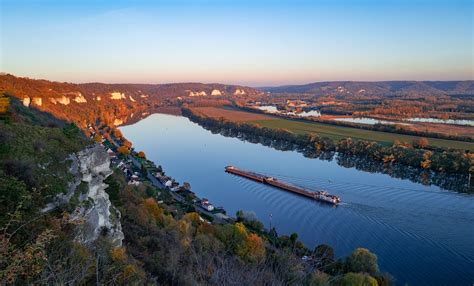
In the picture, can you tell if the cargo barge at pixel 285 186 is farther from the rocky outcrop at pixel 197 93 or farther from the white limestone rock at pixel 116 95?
the rocky outcrop at pixel 197 93

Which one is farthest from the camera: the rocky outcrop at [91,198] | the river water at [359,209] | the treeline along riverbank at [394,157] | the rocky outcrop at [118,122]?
the rocky outcrop at [118,122]

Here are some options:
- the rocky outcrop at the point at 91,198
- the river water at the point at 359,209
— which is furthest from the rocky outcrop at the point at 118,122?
the rocky outcrop at the point at 91,198

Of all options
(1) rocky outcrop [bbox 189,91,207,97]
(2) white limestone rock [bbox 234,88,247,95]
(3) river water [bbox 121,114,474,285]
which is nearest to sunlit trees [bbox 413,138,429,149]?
(3) river water [bbox 121,114,474,285]

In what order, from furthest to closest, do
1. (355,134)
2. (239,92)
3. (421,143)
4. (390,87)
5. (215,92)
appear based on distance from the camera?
(239,92) → (390,87) → (215,92) → (355,134) → (421,143)

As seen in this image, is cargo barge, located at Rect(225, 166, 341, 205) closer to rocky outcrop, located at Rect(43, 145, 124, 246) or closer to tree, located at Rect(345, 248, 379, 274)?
tree, located at Rect(345, 248, 379, 274)

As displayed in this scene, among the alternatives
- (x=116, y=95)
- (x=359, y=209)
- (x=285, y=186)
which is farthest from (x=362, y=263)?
(x=116, y=95)

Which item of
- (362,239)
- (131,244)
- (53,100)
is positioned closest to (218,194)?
(362,239)

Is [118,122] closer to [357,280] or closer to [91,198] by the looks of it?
[91,198]
